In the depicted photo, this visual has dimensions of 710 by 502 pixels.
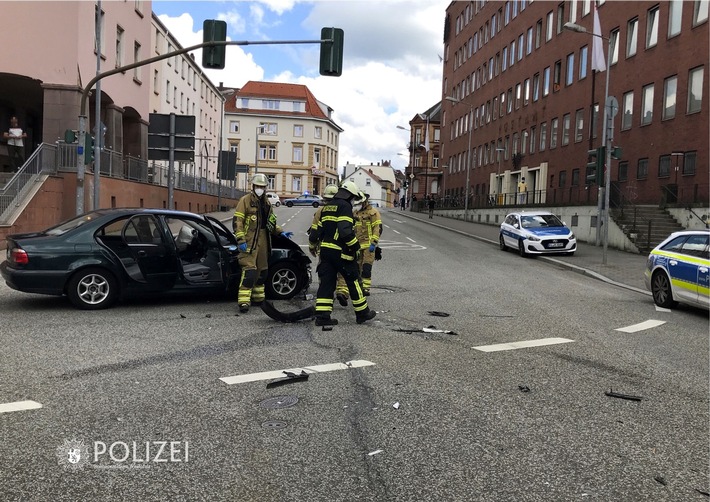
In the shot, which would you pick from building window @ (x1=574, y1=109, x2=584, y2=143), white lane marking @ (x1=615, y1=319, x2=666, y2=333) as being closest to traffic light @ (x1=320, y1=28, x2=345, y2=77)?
white lane marking @ (x1=615, y1=319, x2=666, y2=333)

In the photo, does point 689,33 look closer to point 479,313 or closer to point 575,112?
point 575,112

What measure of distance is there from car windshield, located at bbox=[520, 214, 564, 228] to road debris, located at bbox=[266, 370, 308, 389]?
60.0 feet

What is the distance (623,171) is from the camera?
3139 cm

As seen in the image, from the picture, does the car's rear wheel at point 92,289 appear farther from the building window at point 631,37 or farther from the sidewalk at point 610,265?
the building window at point 631,37

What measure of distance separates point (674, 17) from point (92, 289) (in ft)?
93.0

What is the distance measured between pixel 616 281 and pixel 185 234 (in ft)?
35.0

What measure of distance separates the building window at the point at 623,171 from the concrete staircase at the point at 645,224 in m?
5.87

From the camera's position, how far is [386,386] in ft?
16.9

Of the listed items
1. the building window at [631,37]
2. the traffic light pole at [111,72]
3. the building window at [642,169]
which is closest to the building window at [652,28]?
the building window at [631,37]

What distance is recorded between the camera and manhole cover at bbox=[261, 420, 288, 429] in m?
4.16

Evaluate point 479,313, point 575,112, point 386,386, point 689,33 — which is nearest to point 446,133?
point 575,112

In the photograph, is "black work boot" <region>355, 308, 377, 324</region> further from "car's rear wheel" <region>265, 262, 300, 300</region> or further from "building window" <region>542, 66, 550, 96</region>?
"building window" <region>542, 66, 550, 96</region>

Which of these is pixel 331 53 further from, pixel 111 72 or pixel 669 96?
pixel 669 96

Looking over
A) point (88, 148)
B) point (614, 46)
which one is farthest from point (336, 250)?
point (614, 46)
